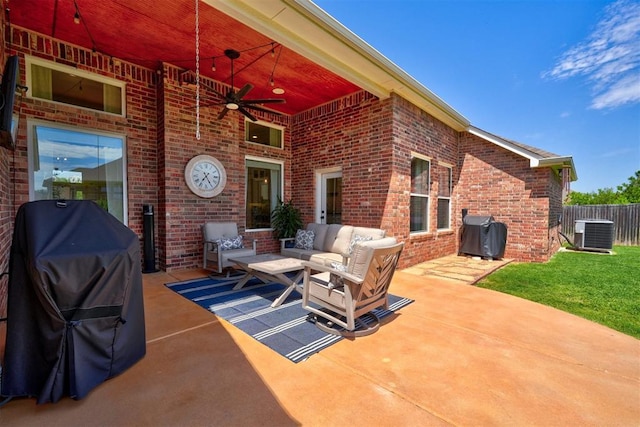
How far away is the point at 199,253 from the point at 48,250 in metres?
3.81

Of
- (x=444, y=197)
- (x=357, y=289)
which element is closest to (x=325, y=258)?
(x=357, y=289)

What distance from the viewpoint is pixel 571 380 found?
194 centimetres

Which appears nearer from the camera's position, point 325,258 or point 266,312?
point 266,312

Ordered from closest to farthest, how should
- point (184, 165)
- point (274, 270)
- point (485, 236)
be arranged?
point (274, 270) < point (184, 165) < point (485, 236)

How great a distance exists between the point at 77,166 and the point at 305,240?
409 centimetres

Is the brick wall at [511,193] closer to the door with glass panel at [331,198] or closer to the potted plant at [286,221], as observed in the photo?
the door with glass panel at [331,198]

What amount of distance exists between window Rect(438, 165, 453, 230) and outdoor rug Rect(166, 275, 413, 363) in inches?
162

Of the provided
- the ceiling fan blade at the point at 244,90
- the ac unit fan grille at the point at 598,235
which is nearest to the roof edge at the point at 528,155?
the ac unit fan grille at the point at 598,235

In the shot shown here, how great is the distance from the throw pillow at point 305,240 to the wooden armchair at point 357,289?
251 cm

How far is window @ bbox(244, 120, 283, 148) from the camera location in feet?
20.9

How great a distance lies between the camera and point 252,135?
21.0 ft

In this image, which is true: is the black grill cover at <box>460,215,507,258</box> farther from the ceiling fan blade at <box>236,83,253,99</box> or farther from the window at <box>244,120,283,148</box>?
the ceiling fan blade at <box>236,83,253,99</box>

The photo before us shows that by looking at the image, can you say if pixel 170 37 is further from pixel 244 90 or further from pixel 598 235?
pixel 598 235

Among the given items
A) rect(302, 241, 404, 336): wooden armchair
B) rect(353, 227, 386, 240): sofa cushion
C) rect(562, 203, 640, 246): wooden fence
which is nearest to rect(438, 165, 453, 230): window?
rect(353, 227, 386, 240): sofa cushion
